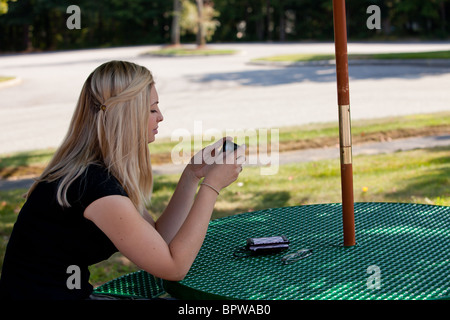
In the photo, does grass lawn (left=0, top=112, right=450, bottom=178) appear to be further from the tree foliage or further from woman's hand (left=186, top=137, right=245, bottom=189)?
the tree foliage

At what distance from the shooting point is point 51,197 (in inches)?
82.8

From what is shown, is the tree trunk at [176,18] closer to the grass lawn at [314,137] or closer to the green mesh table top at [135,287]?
the grass lawn at [314,137]

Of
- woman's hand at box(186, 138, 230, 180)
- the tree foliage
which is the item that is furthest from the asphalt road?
the tree foliage

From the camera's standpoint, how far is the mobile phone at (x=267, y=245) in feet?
7.82

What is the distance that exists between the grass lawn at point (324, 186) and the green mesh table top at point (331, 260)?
6.43 ft

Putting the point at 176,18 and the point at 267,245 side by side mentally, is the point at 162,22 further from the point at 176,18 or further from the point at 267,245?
the point at 267,245

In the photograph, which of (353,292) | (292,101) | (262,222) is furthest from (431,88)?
(353,292)

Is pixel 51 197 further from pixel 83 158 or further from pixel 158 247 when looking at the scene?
pixel 158 247

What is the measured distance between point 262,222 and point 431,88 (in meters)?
10.5

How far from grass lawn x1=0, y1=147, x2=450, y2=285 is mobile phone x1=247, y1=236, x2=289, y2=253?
89.9 inches

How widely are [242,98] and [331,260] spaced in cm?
1103

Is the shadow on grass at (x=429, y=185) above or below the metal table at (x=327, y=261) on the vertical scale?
below

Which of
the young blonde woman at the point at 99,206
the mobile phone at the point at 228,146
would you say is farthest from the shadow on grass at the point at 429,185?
the young blonde woman at the point at 99,206

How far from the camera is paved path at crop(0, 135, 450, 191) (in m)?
6.96
